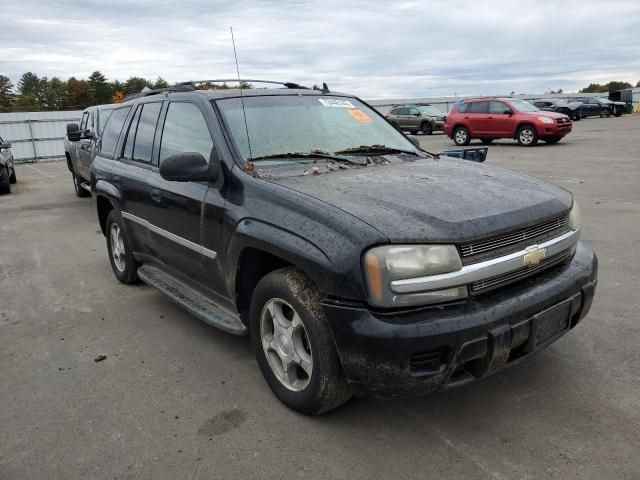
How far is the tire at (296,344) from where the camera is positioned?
8.32 feet

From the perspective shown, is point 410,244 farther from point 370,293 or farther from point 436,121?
point 436,121

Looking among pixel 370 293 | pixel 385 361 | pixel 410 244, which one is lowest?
pixel 385 361

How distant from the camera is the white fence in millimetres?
23875

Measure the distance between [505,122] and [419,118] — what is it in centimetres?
933

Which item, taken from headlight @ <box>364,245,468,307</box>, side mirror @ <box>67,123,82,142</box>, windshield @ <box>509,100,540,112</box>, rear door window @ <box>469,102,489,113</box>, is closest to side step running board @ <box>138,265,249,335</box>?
headlight @ <box>364,245,468,307</box>

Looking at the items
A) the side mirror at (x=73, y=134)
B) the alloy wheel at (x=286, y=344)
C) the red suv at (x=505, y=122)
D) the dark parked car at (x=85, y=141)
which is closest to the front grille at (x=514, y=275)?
the alloy wheel at (x=286, y=344)

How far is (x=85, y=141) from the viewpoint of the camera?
33.5 ft

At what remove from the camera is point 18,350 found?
384 centimetres

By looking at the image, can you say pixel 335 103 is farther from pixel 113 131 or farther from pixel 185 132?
pixel 113 131

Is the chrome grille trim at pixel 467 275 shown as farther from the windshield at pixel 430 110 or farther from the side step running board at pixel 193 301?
the windshield at pixel 430 110

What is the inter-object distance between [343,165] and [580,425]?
1977 mm

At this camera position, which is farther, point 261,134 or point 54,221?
point 54,221

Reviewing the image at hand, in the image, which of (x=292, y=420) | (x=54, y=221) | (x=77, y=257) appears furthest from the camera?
(x=54, y=221)

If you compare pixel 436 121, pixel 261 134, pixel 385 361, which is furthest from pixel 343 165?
pixel 436 121
